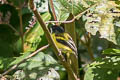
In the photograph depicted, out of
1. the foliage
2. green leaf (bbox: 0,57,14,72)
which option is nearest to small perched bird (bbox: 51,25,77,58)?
the foliage

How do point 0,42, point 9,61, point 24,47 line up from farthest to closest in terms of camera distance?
point 0,42 < point 24,47 < point 9,61

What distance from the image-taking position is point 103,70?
911mm

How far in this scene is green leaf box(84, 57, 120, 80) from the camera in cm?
86

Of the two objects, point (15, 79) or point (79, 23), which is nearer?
point (15, 79)

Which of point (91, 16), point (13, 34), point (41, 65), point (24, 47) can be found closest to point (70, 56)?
point (41, 65)

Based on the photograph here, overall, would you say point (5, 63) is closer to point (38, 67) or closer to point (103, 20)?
point (38, 67)

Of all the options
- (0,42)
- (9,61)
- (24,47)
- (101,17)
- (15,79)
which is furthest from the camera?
(0,42)

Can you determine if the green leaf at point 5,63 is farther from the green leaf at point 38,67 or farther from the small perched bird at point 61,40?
the small perched bird at point 61,40

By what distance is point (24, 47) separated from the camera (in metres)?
1.27

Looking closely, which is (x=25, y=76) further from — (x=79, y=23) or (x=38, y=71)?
(x=79, y=23)

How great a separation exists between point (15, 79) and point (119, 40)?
289mm

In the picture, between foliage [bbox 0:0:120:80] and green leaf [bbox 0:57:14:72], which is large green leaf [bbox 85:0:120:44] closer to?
foliage [bbox 0:0:120:80]

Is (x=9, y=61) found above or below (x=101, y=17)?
below

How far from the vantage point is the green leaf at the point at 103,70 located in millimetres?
860
